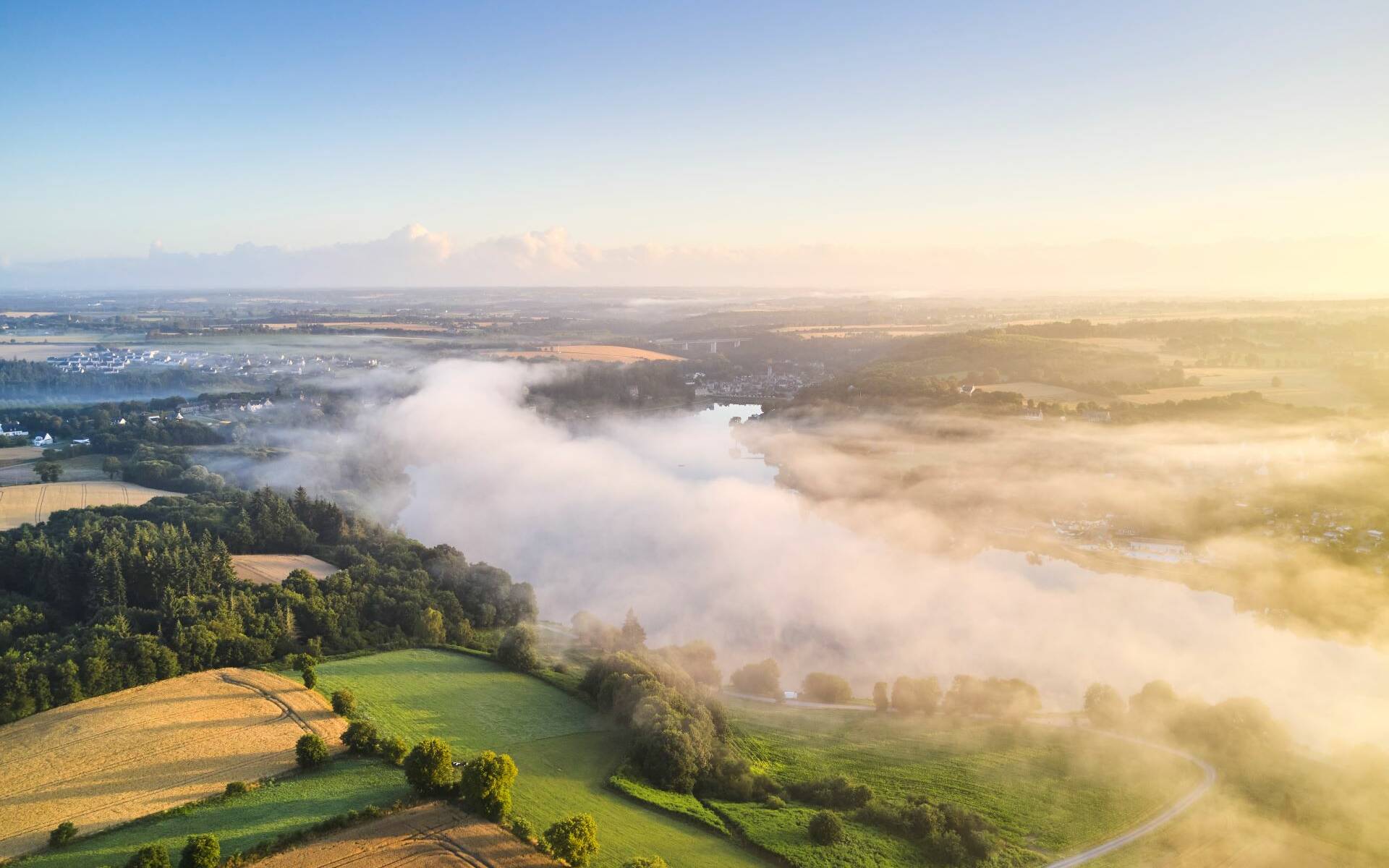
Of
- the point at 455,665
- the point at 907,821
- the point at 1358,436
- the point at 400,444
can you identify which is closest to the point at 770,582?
the point at 455,665

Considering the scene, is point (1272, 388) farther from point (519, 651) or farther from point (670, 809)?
point (519, 651)

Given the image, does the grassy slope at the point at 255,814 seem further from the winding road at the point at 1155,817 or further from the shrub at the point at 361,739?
the winding road at the point at 1155,817

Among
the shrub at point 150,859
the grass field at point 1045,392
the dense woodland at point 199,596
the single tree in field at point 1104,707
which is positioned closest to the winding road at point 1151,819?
the single tree in field at point 1104,707

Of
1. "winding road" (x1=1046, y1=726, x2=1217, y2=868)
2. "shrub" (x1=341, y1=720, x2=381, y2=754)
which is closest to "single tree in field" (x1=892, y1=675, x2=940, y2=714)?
"winding road" (x1=1046, y1=726, x2=1217, y2=868)

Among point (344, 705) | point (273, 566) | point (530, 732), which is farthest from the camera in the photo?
point (273, 566)

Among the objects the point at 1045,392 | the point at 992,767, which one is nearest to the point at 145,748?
the point at 992,767
